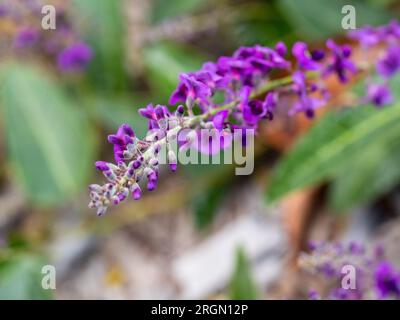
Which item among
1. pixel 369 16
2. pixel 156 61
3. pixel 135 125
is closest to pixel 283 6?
pixel 369 16

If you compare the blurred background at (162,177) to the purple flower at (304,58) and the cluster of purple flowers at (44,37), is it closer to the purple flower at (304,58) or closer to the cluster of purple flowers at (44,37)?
the cluster of purple flowers at (44,37)

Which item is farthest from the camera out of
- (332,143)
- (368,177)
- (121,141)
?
(368,177)

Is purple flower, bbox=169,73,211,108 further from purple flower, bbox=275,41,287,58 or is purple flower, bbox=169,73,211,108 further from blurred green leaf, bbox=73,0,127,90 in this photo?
blurred green leaf, bbox=73,0,127,90

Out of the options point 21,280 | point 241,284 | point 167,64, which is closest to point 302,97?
point 241,284

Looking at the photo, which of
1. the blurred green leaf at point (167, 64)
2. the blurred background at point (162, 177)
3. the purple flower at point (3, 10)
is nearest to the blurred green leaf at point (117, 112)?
the blurred background at point (162, 177)

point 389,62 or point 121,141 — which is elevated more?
point 389,62

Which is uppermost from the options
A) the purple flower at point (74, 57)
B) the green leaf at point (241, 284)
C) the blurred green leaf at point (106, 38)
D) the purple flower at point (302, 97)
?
the blurred green leaf at point (106, 38)

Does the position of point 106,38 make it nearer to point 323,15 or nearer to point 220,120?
point 323,15
